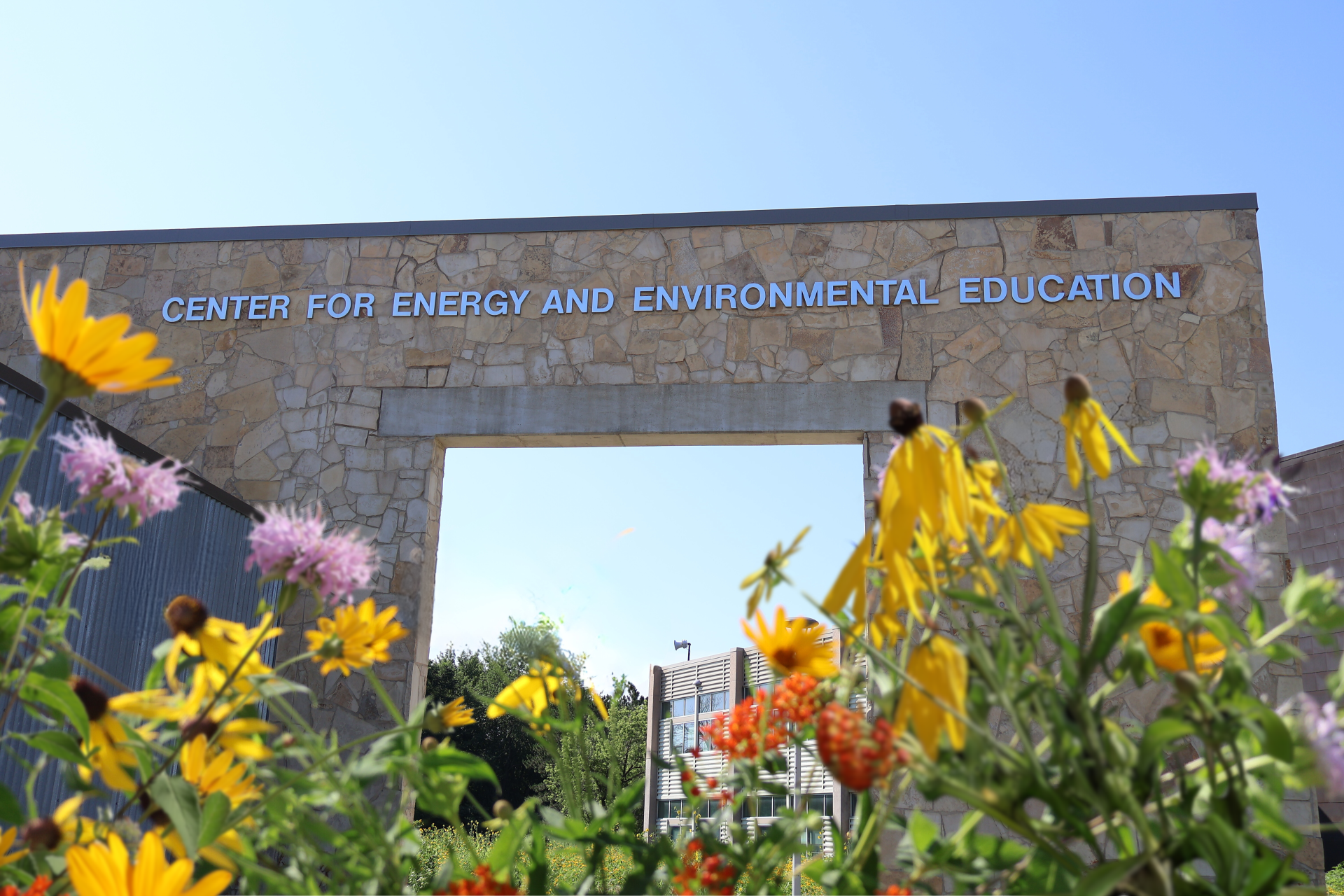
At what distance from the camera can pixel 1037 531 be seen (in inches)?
28.4

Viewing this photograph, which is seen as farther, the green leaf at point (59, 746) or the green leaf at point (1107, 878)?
the green leaf at point (59, 746)

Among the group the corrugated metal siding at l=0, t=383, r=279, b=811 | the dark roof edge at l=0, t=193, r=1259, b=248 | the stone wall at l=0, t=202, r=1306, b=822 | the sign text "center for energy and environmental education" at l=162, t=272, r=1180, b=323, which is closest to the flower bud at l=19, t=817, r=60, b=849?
the corrugated metal siding at l=0, t=383, r=279, b=811

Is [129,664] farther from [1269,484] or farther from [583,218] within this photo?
[1269,484]

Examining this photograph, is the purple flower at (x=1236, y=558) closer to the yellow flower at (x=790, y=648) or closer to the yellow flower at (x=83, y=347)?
the yellow flower at (x=790, y=648)

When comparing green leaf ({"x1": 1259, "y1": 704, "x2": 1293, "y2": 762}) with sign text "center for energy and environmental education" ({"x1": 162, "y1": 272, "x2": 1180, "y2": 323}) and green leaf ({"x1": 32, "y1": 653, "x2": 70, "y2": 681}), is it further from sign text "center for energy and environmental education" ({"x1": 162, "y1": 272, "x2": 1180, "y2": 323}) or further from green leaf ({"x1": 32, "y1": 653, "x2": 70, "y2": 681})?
sign text "center for energy and environmental education" ({"x1": 162, "y1": 272, "x2": 1180, "y2": 323})

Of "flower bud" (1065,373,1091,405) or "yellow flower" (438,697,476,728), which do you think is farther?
"yellow flower" (438,697,476,728)

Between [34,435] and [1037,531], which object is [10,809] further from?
[1037,531]

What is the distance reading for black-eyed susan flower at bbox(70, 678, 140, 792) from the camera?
0.71 metres

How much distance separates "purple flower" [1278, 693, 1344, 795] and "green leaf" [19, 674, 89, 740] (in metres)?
0.71

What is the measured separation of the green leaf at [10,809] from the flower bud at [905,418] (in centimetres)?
62

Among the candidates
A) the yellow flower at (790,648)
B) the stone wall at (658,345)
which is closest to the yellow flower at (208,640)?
the yellow flower at (790,648)

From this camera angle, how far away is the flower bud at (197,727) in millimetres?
708

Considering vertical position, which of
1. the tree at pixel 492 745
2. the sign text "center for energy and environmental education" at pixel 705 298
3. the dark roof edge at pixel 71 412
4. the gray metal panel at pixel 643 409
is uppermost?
the sign text "center for energy and environmental education" at pixel 705 298

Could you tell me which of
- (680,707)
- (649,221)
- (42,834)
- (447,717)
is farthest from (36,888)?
(680,707)
